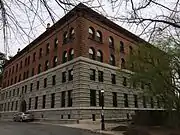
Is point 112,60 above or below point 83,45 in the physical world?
below

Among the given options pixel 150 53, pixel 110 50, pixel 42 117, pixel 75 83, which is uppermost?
pixel 110 50

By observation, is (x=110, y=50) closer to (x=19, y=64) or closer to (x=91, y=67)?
(x=91, y=67)

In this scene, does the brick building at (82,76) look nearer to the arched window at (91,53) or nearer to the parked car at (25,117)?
the arched window at (91,53)

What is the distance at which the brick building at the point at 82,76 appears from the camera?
1089 inches

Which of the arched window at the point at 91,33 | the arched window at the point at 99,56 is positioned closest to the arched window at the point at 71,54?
the arched window at the point at 91,33

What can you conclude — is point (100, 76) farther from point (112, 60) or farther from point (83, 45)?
point (83, 45)

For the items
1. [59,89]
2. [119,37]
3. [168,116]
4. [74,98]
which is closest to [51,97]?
[59,89]

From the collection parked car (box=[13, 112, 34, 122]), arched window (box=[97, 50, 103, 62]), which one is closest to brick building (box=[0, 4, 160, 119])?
arched window (box=[97, 50, 103, 62])

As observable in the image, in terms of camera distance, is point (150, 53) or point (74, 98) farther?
point (74, 98)

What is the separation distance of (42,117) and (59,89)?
5.87 meters

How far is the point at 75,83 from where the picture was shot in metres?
27.9

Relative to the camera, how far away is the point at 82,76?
2780cm

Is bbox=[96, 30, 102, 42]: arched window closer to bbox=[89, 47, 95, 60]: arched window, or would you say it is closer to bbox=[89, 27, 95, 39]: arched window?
bbox=[89, 27, 95, 39]: arched window

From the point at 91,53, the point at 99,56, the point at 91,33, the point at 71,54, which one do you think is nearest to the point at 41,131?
the point at 71,54
